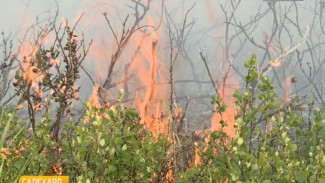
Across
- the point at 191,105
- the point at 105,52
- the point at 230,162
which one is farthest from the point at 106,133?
the point at 191,105

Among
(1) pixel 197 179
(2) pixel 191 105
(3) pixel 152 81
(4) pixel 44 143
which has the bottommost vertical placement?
(1) pixel 197 179

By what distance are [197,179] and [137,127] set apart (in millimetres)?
502

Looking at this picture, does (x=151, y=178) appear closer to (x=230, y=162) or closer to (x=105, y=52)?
(x=230, y=162)

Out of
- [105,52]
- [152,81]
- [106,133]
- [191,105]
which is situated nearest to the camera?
[106,133]

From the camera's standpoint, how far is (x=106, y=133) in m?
2.99

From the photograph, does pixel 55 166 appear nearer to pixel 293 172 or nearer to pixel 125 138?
pixel 125 138

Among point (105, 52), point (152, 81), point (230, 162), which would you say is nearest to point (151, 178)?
point (230, 162)

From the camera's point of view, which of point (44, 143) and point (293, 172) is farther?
point (44, 143)

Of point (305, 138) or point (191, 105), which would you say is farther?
point (191, 105)

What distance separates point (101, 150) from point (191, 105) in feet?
40.9

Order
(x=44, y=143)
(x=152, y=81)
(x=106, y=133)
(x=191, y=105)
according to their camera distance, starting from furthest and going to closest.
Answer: (x=191, y=105), (x=152, y=81), (x=44, y=143), (x=106, y=133)

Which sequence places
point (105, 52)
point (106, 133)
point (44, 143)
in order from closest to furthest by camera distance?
1. point (106, 133)
2. point (44, 143)
3. point (105, 52)

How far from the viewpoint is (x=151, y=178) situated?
130 inches

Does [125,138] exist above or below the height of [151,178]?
above
